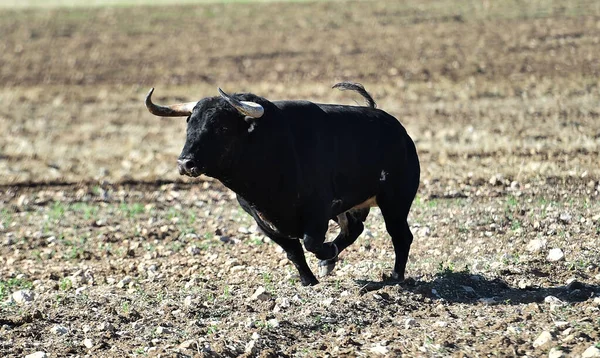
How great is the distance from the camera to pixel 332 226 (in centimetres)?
1257

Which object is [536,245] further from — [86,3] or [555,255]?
[86,3]

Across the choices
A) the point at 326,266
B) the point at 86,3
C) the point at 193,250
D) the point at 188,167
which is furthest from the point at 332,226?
the point at 86,3

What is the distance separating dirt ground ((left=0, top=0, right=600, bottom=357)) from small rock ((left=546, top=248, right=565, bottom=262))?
0.10 ft

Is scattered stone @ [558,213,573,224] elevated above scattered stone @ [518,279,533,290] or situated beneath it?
situated beneath

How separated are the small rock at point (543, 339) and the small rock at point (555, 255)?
2561 mm

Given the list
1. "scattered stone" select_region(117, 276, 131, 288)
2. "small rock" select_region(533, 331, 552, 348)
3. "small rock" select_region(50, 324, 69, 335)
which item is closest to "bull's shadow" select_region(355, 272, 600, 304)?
"small rock" select_region(533, 331, 552, 348)

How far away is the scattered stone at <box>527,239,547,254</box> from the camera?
10565mm

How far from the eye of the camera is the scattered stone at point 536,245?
10565 mm

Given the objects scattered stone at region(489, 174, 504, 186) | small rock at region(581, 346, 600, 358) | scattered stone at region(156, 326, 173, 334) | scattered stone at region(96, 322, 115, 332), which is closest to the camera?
small rock at region(581, 346, 600, 358)

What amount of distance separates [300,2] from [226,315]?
2968 cm

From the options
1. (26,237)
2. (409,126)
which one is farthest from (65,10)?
(26,237)

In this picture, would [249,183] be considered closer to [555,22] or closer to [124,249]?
[124,249]

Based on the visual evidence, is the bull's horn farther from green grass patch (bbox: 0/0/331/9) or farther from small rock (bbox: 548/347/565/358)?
green grass patch (bbox: 0/0/331/9)

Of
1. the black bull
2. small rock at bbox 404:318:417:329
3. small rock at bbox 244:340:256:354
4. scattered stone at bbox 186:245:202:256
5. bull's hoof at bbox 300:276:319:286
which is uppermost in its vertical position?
the black bull
